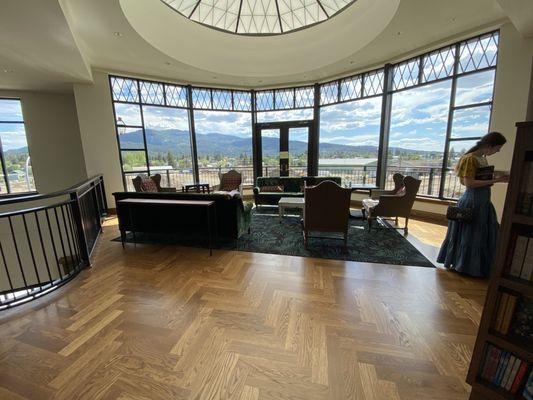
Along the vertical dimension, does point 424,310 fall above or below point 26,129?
below

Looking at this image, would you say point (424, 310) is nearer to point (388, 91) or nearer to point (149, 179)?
point (388, 91)

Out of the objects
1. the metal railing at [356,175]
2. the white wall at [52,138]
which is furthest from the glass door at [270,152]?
the white wall at [52,138]

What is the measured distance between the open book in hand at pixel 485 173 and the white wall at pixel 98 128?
6.69m

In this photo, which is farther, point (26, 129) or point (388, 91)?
point (26, 129)

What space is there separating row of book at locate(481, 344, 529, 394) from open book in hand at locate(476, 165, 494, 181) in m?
1.76

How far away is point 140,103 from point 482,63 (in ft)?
23.8

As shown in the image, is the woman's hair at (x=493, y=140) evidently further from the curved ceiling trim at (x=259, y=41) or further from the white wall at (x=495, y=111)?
the curved ceiling trim at (x=259, y=41)

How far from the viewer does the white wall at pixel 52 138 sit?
5.74 metres

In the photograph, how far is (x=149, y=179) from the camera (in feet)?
17.3

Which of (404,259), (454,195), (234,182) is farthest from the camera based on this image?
(234,182)

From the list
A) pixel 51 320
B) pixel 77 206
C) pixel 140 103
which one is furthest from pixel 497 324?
pixel 140 103

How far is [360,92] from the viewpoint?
5816 millimetres

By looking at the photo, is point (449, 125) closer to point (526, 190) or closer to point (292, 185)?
point (292, 185)

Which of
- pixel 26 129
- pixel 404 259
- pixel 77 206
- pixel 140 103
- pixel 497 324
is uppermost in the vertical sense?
pixel 140 103
